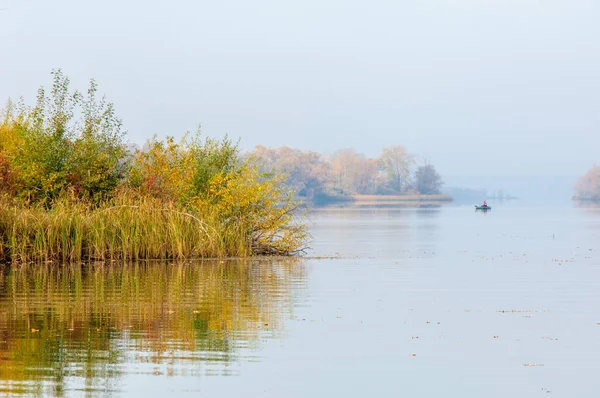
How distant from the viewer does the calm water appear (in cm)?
978

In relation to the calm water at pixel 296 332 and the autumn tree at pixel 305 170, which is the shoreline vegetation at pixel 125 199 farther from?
the autumn tree at pixel 305 170

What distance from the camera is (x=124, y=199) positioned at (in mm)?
27594

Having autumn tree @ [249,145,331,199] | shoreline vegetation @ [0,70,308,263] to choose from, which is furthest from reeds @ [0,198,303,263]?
autumn tree @ [249,145,331,199]

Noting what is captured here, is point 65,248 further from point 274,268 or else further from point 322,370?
point 322,370

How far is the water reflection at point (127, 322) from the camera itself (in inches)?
404

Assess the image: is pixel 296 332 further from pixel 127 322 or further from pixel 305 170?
pixel 305 170

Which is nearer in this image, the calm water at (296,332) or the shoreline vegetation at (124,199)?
the calm water at (296,332)

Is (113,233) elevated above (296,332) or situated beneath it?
elevated above

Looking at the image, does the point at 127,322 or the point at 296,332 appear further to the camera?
the point at 127,322

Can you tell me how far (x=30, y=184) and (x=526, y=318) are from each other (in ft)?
61.8

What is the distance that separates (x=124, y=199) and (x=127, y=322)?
45.9 feet

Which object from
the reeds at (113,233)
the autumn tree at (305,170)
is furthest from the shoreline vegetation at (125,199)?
the autumn tree at (305,170)

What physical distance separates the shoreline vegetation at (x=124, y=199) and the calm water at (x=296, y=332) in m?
2.31

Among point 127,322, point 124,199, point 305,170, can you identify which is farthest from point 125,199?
point 305,170
